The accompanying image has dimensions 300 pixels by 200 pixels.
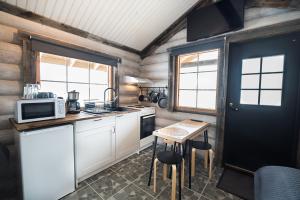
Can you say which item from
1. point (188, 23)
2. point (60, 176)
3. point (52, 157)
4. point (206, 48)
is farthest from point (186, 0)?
point (60, 176)

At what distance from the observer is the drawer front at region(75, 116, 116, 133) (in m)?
1.86

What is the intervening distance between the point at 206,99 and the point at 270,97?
944 millimetres

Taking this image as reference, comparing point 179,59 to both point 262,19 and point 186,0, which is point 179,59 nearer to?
point 186,0

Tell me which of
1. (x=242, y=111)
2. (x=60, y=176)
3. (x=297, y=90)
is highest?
(x=297, y=90)

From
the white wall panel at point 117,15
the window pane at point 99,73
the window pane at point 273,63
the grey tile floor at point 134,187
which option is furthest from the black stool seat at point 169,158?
the white wall panel at point 117,15

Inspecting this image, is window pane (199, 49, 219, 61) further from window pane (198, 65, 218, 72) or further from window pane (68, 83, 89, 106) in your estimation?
window pane (68, 83, 89, 106)

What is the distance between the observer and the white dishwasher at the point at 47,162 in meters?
1.39

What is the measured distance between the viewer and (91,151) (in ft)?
6.63

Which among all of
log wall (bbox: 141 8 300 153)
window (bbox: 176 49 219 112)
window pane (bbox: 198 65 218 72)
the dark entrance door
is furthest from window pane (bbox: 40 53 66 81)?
the dark entrance door

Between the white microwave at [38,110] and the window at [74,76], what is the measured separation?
657 mm

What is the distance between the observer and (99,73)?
2973 mm

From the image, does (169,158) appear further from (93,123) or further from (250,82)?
(250,82)

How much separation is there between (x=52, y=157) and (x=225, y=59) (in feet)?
9.04

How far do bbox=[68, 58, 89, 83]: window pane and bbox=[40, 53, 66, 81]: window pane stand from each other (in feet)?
0.38
